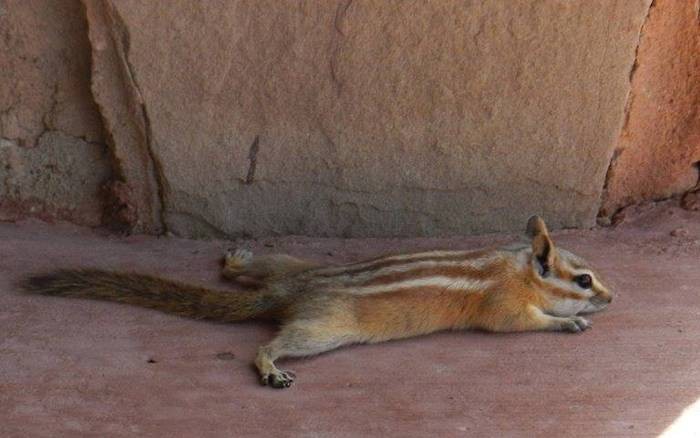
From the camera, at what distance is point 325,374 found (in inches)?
197

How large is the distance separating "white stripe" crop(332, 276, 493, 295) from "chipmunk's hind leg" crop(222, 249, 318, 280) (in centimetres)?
47

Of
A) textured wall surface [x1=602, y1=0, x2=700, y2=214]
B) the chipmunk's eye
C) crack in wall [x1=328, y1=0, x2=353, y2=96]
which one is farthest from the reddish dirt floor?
crack in wall [x1=328, y1=0, x2=353, y2=96]

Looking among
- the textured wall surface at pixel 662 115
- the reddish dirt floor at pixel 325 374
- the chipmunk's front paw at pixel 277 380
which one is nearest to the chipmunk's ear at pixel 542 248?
the reddish dirt floor at pixel 325 374

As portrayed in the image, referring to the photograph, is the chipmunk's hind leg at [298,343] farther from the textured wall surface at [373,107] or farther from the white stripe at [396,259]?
the textured wall surface at [373,107]

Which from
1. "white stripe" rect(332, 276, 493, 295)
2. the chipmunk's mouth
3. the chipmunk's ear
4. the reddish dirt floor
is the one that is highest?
the chipmunk's ear

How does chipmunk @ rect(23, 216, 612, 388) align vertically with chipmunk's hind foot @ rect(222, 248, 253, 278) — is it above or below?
above

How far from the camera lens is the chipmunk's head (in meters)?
5.71

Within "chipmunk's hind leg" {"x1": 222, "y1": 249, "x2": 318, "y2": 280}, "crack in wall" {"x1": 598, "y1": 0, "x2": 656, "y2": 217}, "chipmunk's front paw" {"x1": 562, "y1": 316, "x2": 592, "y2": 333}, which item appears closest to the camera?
"chipmunk's front paw" {"x1": 562, "y1": 316, "x2": 592, "y2": 333}

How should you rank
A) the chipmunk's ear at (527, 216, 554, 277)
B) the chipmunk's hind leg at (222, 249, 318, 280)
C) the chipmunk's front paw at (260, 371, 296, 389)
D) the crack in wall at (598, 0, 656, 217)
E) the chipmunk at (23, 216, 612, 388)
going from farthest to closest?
the crack in wall at (598, 0, 656, 217)
the chipmunk's hind leg at (222, 249, 318, 280)
the chipmunk's ear at (527, 216, 554, 277)
the chipmunk at (23, 216, 612, 388)
the chipmunk's front paw at (260, 371, 296, 389)

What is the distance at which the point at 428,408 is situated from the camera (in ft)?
15.5

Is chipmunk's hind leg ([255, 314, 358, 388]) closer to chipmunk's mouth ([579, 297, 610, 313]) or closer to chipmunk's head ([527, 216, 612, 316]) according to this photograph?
chipmunk's head ([527, 216, 612, 316])

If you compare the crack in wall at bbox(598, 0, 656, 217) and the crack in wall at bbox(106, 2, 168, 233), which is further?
the crack in wall at bbox(598, 0, 656, 217)

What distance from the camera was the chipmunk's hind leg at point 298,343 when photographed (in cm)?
493

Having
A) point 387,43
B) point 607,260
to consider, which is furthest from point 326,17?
point 607,260
